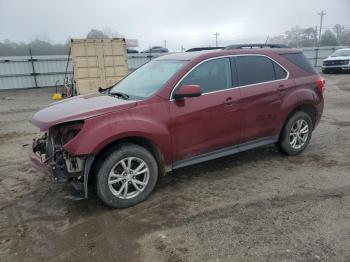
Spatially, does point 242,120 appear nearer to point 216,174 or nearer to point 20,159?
point 216,174

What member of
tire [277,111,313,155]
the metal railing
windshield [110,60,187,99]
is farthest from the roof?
the metal railing

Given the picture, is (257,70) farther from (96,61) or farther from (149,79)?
(96,61)

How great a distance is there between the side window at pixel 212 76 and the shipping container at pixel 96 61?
33.3 feet

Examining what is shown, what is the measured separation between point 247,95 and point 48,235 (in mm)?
3195

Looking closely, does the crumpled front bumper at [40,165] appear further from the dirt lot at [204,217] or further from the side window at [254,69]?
the side window at [254,69]

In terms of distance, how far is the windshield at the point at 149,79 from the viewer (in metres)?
4.45

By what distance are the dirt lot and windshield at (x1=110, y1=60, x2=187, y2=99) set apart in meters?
1.35

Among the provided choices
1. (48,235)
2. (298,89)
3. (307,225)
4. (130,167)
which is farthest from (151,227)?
(298,89)

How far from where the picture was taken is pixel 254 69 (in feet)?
16.8

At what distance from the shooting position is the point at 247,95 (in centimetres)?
492

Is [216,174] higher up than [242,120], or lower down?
lower down

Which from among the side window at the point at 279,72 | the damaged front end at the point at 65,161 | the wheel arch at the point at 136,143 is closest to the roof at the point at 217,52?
the side window at the point at 279,72

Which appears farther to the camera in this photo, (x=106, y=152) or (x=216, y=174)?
(x=216, y=174)

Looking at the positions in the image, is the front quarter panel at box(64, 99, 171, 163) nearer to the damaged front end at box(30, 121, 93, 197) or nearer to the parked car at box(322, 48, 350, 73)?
the damaged front end at box(30, 121, 93, 197)
